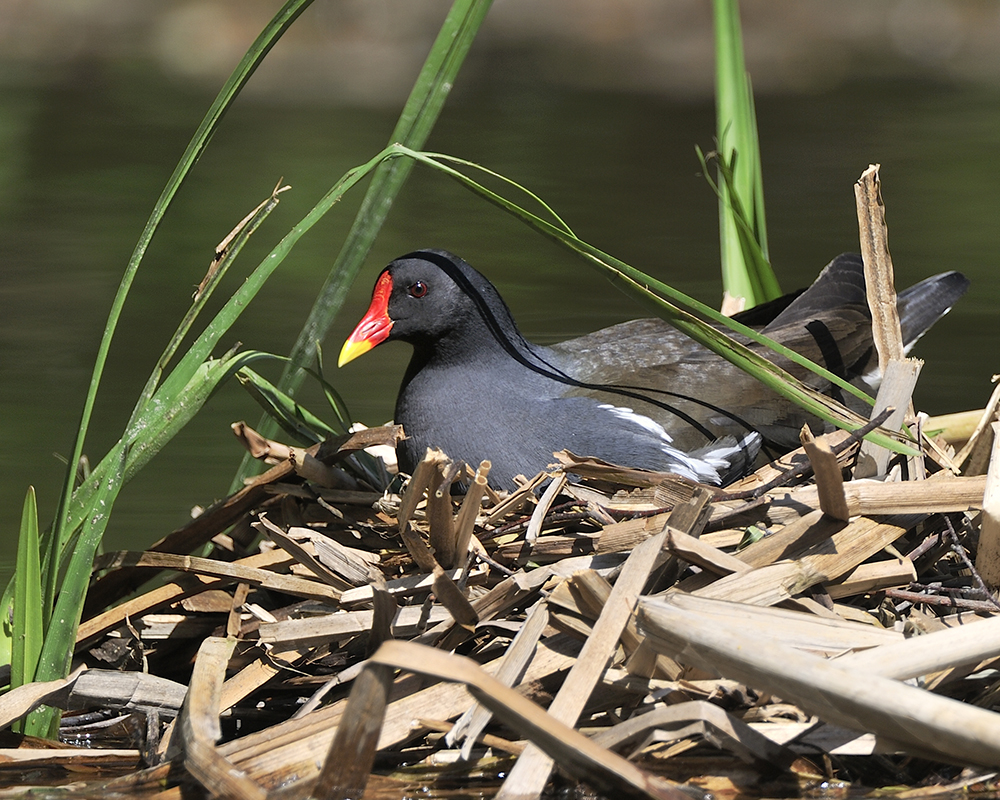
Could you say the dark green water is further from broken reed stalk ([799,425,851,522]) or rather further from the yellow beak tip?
broken reed stalk ([799,425,851,522])

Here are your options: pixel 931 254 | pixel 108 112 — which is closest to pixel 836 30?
pixel 108 112

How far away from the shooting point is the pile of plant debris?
1.66 m

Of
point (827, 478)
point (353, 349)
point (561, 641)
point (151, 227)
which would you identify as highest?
point (151, 227)

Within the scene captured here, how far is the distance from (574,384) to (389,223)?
401 cm

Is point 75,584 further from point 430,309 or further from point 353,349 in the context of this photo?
point 430,309

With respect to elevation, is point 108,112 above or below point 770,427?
above

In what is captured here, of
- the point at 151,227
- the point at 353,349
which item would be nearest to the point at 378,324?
the point at 353,349

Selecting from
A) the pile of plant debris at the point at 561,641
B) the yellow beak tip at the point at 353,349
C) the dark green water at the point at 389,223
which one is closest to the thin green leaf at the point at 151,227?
the pile of plant debris at the point at 561,641

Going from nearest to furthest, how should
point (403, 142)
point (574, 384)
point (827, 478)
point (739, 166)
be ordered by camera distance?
point (827, 478) → point (403, 142) → point (574, 384) → point (739, 166)

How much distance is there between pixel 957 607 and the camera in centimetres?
207

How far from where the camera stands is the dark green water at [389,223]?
4.20 m

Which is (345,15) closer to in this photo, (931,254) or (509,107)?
(509,107)

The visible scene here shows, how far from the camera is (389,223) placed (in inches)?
261

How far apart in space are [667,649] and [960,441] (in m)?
1.46
